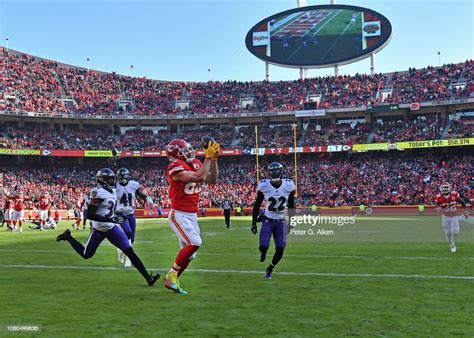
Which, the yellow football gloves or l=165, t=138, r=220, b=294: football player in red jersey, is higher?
the yellow football gloves

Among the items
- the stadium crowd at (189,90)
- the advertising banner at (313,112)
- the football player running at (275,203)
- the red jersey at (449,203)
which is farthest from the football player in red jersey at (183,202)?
the stadium crowd at (189,90)

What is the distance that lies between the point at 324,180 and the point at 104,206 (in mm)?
43311

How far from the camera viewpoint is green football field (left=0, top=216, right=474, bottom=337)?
6055 millimetres

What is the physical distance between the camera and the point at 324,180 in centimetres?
5128

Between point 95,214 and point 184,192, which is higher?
point 184,192

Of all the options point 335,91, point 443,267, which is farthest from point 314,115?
point 443,267

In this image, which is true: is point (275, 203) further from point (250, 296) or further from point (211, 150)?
point (211, 150)

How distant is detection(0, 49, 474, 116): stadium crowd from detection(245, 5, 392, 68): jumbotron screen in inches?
155

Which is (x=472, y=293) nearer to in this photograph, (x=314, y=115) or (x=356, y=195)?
(x=356, y=195)

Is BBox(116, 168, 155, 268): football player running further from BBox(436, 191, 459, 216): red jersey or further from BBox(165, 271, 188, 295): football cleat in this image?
BBox(436, 191, 459, 216): red jersey

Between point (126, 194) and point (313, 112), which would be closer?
point (126, 194)

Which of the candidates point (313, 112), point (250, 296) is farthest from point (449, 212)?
point (313, 112)

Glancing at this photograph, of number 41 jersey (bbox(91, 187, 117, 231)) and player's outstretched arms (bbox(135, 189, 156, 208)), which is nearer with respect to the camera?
number 41 jersey (bbox(91, 187, 117, 231))

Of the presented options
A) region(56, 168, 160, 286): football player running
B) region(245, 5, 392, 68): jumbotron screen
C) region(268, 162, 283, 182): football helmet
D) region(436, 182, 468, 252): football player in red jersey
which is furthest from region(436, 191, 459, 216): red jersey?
region(245, 5, 392, 68): jumbotron screen
